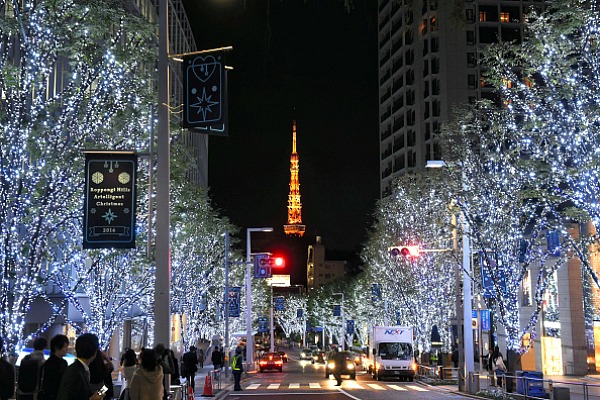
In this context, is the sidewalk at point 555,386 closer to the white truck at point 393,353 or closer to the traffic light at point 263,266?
the white truck at point 393,353

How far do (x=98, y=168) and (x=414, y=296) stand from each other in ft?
113

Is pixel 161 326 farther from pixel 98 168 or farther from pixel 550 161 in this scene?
pixel 550 161

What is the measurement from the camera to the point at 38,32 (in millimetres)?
17531

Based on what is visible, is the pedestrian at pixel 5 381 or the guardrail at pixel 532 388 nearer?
the pedestrian at pixel 5 381

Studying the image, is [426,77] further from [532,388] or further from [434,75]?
[532,388]

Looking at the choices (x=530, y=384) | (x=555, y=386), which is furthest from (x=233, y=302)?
(x=530, y=384)

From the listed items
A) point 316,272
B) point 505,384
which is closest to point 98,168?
point 505,384

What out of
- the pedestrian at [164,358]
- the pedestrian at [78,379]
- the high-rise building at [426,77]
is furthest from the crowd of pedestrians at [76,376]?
the high-rise building at [426,77]

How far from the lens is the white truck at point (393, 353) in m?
38.5

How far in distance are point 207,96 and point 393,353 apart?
28.4 meters

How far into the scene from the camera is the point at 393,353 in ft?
130

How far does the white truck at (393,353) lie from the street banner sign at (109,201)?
27042 mm

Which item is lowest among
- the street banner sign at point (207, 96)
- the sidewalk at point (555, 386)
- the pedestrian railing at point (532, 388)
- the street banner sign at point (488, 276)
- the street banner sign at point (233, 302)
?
the sidewalk at point (555, 386)

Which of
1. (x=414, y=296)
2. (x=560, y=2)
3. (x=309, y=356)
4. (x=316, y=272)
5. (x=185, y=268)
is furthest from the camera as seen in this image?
(x=316, y=272)
